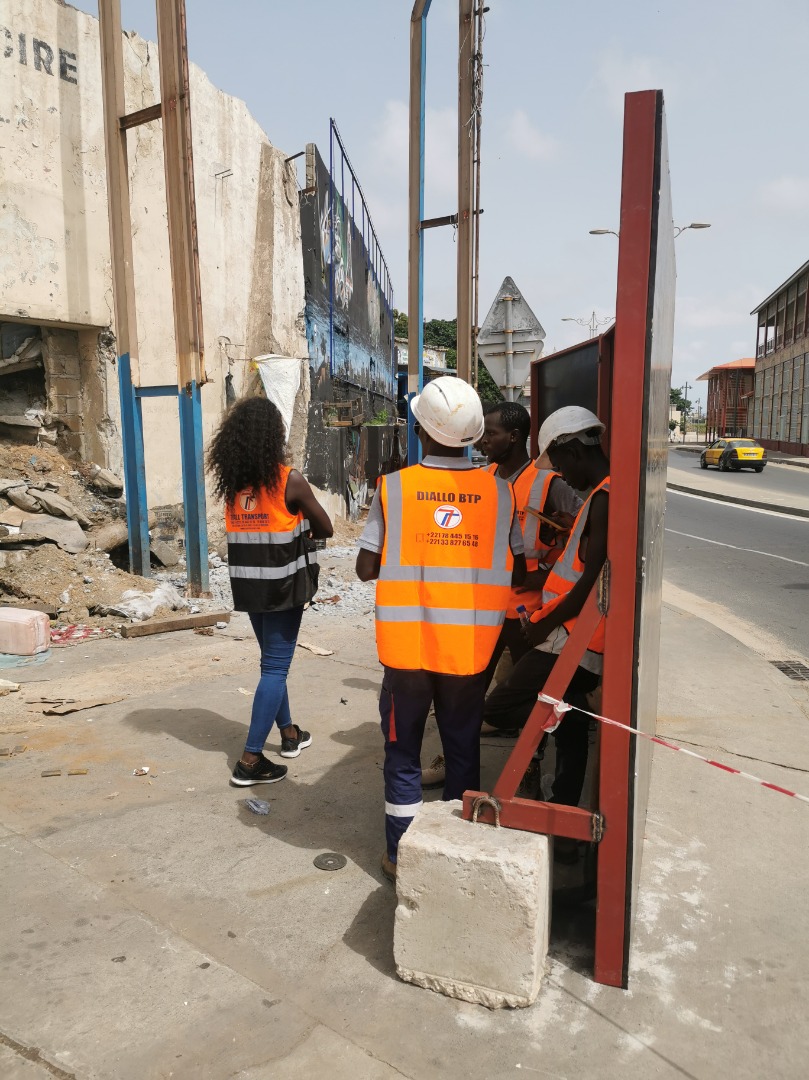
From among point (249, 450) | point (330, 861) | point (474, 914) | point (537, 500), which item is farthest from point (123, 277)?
point (474, 914)

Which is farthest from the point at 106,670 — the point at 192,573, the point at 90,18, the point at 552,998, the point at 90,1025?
the point at 90,18

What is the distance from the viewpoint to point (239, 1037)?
2016 mm

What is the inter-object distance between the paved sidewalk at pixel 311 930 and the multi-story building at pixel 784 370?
4031 centimetres

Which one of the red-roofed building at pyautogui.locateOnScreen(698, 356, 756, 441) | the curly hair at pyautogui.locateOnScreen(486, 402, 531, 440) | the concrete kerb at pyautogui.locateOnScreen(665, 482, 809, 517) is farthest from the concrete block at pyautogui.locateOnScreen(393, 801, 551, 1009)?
the red-roofed building at pyautogui.locateOnScreen(698, 356, 756, 441)

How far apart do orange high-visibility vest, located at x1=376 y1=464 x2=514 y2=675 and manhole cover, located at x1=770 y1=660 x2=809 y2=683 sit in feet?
13.3

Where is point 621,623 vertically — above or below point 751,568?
above

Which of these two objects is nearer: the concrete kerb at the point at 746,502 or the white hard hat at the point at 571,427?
the white hard hat at the point at 571,427

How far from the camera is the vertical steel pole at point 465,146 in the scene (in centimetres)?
576

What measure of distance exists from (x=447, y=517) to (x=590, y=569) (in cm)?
48

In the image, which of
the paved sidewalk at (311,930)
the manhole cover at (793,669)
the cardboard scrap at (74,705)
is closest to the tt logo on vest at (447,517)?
the paved sidewalk at (311,930)

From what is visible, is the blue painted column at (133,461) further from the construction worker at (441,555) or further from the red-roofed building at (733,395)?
the red-roofed building at (733,395)

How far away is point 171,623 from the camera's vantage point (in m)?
6.34

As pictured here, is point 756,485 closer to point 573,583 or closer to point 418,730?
point 573,583

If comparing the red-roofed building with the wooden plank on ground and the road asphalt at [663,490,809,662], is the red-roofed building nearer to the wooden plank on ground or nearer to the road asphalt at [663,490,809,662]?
the road asphalt at [663,490,809,662]
